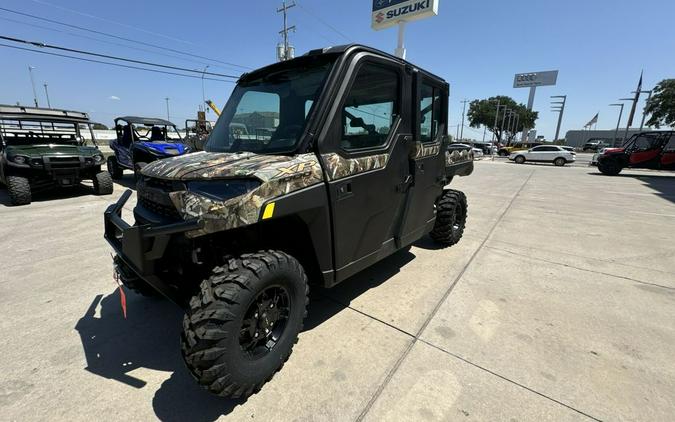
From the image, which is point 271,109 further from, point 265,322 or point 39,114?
point 39,114

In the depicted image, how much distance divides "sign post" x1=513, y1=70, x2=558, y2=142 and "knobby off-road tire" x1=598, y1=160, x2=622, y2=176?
54657 millimetres

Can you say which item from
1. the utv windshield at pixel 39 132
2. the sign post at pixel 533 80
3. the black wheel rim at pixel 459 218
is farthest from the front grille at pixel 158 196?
the sign post at pixel 533 80

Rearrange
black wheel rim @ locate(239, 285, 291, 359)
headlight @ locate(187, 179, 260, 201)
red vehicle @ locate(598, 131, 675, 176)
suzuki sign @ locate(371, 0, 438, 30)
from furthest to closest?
1. suzuki sign @ locate(371, 0, 438, 30)
2. red vehicle @ locate(598, 131, 675, 176)
3. black wheel rim @ locate(239, 285, 291, 359)
4. headlight @ locate(187, 179, 260, 201)

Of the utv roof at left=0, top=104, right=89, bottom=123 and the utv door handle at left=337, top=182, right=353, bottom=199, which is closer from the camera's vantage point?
the utv door handle at left=337, top=182, right=353, bottom=199

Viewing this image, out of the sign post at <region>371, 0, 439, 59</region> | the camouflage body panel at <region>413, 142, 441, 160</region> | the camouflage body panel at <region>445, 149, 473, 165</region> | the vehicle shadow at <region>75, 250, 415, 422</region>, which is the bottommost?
the vehicle shadow at <region>75, 250, 415, 422</region>

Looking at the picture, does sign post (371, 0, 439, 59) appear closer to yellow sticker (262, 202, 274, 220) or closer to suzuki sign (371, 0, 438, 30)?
suzuki sign (371, 0, 438, 30)

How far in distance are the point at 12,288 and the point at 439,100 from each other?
524 cm

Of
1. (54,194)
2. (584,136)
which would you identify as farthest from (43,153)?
(584,136)

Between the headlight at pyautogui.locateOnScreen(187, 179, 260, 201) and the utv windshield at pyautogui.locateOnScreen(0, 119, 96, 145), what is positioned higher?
the utv windshield at pyautogui.locateOnScreen(0, 119, 96, 145)

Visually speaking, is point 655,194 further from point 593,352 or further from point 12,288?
point 12,288

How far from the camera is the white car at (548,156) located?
82.4 ft

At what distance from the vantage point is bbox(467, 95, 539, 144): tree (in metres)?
61.3

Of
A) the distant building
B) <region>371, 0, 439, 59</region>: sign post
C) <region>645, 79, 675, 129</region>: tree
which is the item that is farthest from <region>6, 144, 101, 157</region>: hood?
the distant building

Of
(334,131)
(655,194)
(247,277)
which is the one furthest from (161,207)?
(655,194)
